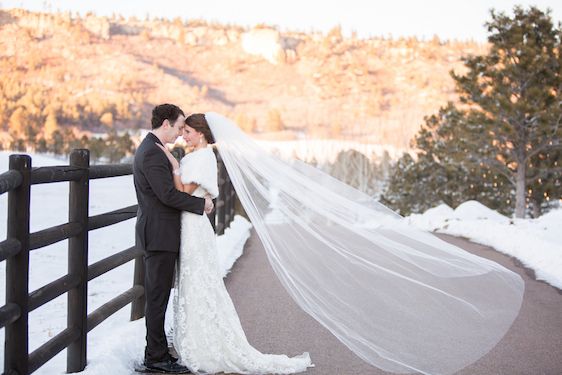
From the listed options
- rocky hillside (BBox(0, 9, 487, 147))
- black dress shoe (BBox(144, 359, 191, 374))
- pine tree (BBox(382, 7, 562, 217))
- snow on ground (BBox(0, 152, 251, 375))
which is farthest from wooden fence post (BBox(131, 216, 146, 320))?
rocky hillside (BBox(0, 9, 487, 147))

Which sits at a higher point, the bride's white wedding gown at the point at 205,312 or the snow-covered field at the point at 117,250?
the bride's white wedding gown at the point at 205,312

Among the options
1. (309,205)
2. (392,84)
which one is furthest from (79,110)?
(309,205)

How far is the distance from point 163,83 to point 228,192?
126m

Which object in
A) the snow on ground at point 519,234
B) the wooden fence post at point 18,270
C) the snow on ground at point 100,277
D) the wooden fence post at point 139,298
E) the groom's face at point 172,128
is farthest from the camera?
the snow on ground at point 519,234

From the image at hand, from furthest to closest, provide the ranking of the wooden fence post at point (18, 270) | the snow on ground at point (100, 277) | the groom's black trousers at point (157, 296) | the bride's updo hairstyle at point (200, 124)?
the snow on ground at point (100, 277)
the bride's updo hairstyle at point (200, 124)
the groom's black trousers at point (157, 296)
the wooden fence post at point (18, 270)

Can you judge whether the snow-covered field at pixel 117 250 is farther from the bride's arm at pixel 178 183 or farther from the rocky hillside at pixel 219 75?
the rocky hillside at pixel 219 75

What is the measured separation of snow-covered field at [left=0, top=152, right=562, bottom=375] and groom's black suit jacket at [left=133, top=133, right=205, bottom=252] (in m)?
0.92

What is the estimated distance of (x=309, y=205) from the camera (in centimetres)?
558

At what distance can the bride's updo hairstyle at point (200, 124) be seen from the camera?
481 cm

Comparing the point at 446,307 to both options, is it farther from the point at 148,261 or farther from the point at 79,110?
the point at 79,110

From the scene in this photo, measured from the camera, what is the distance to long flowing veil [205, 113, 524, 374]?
16.0ft

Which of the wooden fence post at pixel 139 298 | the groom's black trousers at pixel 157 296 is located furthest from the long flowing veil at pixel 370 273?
the wooden fence post at pixel 139 298

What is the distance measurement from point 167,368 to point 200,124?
172 cm

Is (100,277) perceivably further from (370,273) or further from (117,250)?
(370,273)
